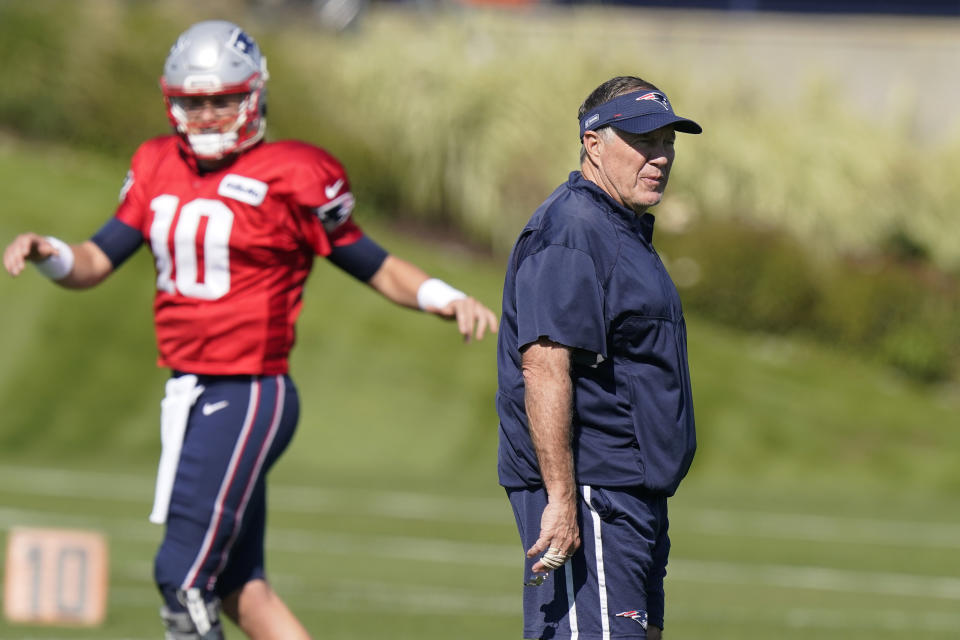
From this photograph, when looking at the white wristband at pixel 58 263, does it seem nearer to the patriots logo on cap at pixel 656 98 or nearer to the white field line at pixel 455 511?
the patriots logo on cap at pixel 656 98

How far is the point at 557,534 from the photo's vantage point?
3816 millimetres

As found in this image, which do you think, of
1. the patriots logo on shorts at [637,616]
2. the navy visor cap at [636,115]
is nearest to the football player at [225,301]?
the navy visor cap at [636,115]

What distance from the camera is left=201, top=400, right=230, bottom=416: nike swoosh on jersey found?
4715 mm

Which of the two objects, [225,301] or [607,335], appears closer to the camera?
[607,335]

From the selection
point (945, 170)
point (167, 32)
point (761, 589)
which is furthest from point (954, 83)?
point (761, 589)

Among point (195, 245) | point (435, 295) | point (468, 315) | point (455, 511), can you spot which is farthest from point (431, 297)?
point (455, 511)

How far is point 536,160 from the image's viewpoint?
1930 centimetres

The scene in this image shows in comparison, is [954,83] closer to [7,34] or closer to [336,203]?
[7,34]

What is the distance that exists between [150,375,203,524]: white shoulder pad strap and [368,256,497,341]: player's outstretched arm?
68 centimetres

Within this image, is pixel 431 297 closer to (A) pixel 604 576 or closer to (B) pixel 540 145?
(A) pixel 604 576

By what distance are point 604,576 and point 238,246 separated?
1540mm

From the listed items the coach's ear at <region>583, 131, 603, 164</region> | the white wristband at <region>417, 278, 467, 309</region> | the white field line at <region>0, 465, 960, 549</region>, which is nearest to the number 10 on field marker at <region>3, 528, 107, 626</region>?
the white wristband at <region>417, 278, 467, 309</region>

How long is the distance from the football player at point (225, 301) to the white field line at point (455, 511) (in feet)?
22.6

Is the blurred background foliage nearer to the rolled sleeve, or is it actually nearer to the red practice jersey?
the red practice jersey
